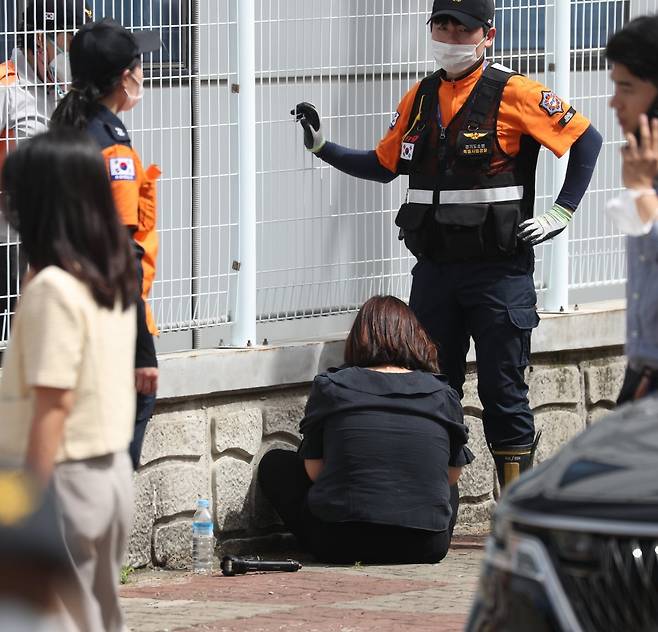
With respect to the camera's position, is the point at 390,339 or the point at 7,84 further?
the point at 390,339

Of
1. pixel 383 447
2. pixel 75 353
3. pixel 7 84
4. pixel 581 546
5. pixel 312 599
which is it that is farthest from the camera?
pixel 383 447

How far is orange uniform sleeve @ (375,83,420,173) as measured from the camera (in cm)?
712

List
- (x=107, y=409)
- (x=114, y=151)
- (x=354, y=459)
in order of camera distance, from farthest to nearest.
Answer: (x=354, y=459), (x=114, y=151), (x=107, y=409)

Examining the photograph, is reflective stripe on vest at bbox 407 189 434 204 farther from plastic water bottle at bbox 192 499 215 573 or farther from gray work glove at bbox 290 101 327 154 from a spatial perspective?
plastic water bottle at bbox 192 499 215 573

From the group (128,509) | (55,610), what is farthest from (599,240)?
(55,610)

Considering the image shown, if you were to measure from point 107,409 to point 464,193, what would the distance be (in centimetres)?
309

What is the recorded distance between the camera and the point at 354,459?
6.78m

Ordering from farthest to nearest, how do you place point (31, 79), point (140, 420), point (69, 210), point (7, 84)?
point (31, 79), point (7, 84), point (140, 420), point (69, 210)

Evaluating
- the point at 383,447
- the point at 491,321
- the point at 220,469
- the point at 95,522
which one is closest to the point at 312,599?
the point at 383,447

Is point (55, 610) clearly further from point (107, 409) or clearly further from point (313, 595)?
point (313, 595)

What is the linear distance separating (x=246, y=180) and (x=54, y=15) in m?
1.12

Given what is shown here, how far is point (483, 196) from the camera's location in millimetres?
6891

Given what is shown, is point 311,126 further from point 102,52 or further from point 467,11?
point 102,52

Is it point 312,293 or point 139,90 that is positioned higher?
point 139,90
